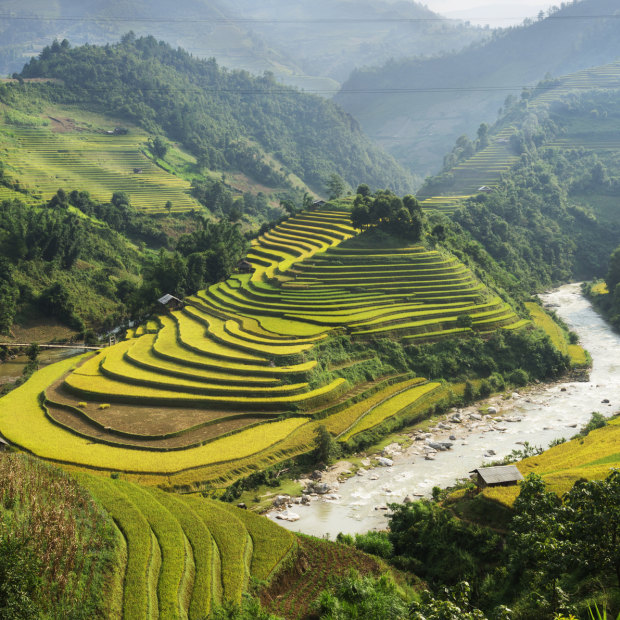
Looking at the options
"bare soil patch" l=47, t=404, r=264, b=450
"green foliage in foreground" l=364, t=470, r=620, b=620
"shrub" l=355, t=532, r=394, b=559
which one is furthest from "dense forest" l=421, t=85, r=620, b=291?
"shrub" l=355, t=532, r=394, b=559

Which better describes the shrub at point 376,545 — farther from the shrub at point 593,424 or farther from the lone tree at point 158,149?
the lone tree at point 158,149

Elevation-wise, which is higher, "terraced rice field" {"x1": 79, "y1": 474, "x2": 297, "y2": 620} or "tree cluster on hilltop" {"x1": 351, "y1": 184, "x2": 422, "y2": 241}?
"tree cluster on hilltop" {"x1": 351, "y1": 184, "x2": 422, "y2": 241}

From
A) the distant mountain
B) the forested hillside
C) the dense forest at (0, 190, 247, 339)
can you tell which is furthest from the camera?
the distant mountain

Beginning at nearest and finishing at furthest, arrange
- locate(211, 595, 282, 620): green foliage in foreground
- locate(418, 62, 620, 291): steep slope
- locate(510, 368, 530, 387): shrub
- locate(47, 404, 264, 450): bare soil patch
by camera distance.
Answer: locate(211, 595, 282, 620): green foliage in foreground < locate(47, 404, 264, 450): bare soil patch < locate(510, 368, 530, 387): shrub < locate(418, 62, 620, 291): steep slope

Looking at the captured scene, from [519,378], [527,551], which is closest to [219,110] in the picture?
[519,378]

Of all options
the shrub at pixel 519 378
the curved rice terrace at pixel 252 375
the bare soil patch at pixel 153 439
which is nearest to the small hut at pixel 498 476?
the curved rice terrace at pixel 252 375

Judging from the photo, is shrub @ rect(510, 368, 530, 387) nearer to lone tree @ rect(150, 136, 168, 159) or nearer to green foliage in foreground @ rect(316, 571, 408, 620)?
green foliage in foreground @ rect(316, 571, 408, 620)

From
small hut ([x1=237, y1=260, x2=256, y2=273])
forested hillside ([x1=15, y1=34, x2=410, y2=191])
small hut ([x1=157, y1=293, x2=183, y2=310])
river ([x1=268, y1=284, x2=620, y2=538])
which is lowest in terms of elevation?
river ([x1=268, y1=284, x2=620, y2=538])

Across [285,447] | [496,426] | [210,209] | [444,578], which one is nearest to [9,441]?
[285,447]

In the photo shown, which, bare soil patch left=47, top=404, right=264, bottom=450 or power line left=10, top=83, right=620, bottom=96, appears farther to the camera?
power line left=10, top=83, right=620, bottom=96
